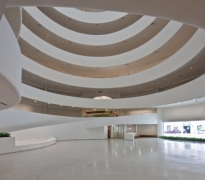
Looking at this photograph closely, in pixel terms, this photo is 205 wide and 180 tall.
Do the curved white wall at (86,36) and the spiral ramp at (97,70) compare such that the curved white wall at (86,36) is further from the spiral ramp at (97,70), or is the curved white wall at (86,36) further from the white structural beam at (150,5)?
the white structural beam at (150,5)

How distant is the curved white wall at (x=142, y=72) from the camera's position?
54.2 feet

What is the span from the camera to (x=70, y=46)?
28.7 m

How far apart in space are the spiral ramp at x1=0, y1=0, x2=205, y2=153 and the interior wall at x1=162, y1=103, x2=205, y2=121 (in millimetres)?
689

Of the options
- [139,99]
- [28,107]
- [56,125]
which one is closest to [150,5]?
[56,125]

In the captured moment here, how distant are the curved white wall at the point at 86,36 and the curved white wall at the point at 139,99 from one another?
8.53m

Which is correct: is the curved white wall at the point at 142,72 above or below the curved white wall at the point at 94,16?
below

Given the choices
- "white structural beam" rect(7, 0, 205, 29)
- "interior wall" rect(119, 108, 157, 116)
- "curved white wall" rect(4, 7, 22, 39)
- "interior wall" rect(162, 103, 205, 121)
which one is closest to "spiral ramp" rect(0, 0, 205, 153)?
"interior wall" rect(119, 108, 157, 116)

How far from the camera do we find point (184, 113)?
73.2ft

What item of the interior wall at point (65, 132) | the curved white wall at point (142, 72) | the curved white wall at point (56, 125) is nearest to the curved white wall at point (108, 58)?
the curved white wall at point (142, 72)

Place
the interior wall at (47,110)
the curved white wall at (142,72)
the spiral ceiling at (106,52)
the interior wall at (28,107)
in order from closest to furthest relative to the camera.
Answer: the curved white wall at (142,72) → the spiral ceiling at (106,52) → the interior wall at (28,107) → the interior wall at (47,110)

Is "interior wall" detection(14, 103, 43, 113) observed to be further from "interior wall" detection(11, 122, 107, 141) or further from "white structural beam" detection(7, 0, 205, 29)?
"white structural beam" detection(7, 0, 205, 29)

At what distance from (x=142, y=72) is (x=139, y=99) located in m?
3.50

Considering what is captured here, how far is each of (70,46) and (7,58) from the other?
81.9 feet

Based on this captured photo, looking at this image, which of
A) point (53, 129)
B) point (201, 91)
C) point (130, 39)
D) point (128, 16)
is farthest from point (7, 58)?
point (128, 16)
